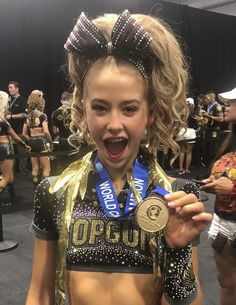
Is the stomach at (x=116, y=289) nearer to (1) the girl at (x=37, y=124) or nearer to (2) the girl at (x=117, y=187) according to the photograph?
(2) the girl at (x=117, y=187)

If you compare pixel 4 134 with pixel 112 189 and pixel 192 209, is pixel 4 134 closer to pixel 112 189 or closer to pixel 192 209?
pixel 112 189

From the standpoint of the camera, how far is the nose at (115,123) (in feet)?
3.08

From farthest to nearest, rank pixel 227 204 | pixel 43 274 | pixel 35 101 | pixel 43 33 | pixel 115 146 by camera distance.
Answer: pixel 43 33, pixel 35 101, pixel 227 204, pixel 43 274, pixel 115 146

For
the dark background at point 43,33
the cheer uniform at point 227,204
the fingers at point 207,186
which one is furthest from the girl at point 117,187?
the dark background at point 43,33

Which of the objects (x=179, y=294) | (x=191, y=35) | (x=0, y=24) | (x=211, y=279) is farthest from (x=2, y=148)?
(x=191, y=35)

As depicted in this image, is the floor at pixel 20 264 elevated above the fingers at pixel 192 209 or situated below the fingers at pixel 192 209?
below

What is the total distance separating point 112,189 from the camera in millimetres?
1030

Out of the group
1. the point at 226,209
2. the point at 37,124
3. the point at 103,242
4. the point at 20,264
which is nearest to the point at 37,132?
the point at 37,124

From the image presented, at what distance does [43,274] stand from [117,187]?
1.06 ft

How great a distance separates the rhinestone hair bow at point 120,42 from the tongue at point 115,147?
0.63ft

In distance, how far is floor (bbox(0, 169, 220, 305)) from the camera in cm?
277

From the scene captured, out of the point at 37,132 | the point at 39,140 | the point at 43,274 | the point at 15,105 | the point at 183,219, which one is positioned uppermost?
the point at 183,219

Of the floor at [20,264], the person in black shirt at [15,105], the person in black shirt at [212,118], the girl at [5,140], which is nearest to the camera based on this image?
the floor at [20,264]

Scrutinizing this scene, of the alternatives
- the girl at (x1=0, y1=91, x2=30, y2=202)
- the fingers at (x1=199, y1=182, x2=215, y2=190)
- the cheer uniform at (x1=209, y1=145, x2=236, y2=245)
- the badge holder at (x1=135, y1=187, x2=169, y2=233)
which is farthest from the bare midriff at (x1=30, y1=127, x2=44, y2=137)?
the badge holder at (x1=135, y1=187, x2=169, y2=233)
